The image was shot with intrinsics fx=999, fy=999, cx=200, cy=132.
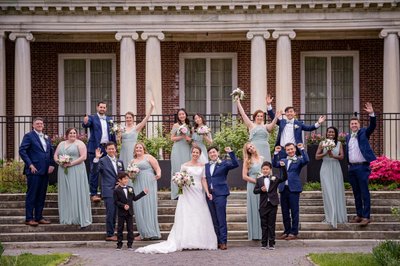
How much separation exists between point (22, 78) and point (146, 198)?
11843 mm

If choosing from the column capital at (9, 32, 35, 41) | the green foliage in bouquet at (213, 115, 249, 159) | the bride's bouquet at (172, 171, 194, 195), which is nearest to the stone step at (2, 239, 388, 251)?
the bride's bouquet at (172, 171, 194, 195)

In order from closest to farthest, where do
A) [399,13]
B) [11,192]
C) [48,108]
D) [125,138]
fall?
[125,138]
[11,192]
[399,13]
[48,108]

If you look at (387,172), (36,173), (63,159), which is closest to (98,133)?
(63,159)

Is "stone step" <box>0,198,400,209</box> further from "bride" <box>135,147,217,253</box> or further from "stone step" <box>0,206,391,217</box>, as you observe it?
"bride" <box>135,147,217,253</box>

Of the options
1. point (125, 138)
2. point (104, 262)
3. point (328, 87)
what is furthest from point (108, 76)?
point (104, 262)

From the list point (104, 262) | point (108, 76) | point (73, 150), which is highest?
point (108, 76)

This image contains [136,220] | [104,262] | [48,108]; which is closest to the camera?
[104,262]

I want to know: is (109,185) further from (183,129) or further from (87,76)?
(87,76)

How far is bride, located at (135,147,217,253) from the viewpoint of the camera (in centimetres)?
1773

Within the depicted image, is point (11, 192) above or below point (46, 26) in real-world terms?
below

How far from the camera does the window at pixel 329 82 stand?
3219 cm

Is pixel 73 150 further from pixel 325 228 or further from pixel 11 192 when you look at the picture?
pixel 325 228

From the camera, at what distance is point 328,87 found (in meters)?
32.2

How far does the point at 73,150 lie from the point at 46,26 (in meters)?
10.9
